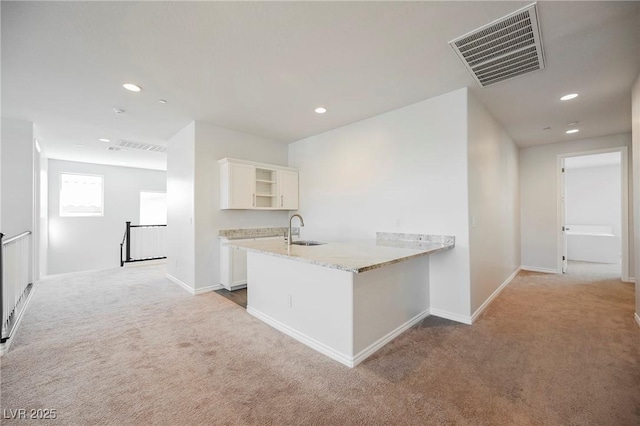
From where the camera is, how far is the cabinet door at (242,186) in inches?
172

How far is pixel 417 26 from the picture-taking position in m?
2.06

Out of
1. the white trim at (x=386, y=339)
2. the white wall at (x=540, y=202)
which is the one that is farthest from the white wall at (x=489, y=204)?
the white wall at (x=540, y=202)

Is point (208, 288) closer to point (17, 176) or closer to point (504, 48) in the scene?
point (17, 176)

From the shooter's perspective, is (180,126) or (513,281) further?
(513,281)

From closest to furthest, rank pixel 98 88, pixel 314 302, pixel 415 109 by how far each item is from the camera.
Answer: pixel 314 302, pixel 98 88, pixel 415 109

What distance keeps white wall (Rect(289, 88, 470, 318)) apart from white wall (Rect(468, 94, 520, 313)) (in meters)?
0.15

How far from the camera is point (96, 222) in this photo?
7.54 meters

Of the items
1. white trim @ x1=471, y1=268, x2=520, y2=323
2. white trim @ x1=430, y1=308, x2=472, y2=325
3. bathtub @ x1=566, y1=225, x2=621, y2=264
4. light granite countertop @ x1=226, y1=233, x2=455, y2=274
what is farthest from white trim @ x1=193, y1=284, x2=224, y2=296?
bathtub @ x1=566, y1=225, x2=621, y2=264

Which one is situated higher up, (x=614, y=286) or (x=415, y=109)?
(x=415, y=109)

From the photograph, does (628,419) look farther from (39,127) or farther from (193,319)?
(39,127)

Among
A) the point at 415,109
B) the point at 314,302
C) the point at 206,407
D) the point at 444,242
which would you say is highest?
the point at 415,109

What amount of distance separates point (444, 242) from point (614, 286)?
152 inches

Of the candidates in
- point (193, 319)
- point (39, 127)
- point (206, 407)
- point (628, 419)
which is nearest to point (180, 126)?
point (39, 127)

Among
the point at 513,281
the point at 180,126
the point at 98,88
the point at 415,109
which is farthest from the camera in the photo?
the point at 513,281
